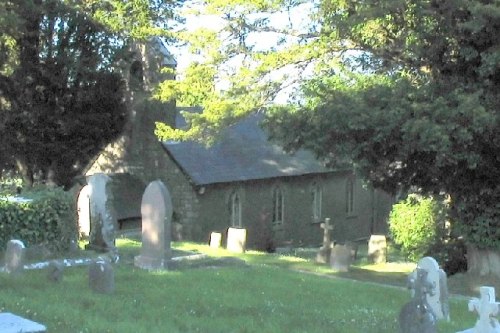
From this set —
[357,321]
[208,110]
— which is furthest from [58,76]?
[357,321]

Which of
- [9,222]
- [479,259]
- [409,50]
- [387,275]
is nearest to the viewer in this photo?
[9,222]

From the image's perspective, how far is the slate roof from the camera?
35250mm

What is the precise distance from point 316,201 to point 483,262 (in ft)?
71.8

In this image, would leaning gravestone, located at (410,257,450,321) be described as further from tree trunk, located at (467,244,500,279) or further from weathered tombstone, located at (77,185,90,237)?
weathered tombstone, located at (77,185,90,237)

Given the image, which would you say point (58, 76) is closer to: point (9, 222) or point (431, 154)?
point (9, 222)

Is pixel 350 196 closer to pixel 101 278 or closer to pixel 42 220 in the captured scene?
pixel 42 220

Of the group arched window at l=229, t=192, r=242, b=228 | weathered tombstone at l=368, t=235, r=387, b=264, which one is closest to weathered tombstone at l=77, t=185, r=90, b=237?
weathered tombstone at l=368, t=235, r=387, b=264

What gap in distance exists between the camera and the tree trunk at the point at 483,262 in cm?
2039

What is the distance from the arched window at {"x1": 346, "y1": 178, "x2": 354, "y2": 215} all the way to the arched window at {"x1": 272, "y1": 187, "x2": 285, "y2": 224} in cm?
626

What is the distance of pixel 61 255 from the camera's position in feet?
57.5

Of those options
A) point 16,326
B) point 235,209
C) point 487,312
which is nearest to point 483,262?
point 487,312

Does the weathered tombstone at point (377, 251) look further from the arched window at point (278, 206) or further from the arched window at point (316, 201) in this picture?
the arched window at point (316, 201)

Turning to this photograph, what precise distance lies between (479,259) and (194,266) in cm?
788

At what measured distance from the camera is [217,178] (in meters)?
35.3
